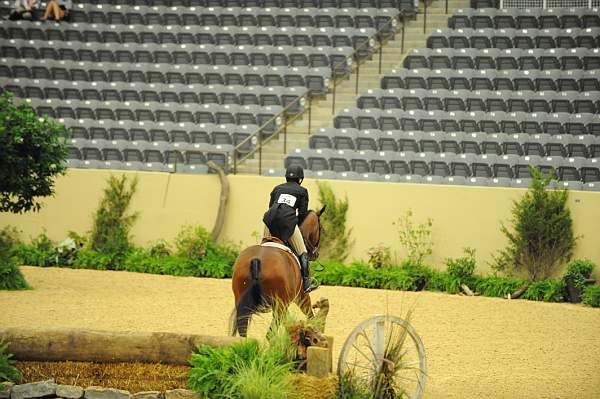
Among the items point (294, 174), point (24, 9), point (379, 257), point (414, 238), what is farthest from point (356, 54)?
point (294, 174)

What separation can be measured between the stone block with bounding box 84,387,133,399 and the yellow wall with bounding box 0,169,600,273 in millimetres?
10570

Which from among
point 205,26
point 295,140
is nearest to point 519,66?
point 295,140

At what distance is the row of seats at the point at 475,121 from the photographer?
1998 cm

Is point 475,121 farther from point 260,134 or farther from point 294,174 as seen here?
point 294,174

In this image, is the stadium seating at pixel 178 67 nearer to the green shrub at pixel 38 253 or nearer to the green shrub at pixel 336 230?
the green shrub at pixel 38 253

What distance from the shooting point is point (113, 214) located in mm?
20422

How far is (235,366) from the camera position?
8773mm

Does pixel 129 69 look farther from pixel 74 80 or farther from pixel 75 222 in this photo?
pixel 75 222

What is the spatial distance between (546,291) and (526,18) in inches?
298

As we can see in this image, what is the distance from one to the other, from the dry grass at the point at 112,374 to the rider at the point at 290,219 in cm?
215

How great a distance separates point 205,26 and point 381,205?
26.1ft

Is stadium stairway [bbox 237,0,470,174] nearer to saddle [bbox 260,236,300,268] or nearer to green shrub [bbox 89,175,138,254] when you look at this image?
green shrub [bbox 89,175,138,254]

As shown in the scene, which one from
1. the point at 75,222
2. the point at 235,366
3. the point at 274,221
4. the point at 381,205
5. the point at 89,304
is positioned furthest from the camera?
the point at 75,222

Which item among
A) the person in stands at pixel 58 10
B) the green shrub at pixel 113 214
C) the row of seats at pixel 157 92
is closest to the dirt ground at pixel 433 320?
the green shrub at pixel 113 214
